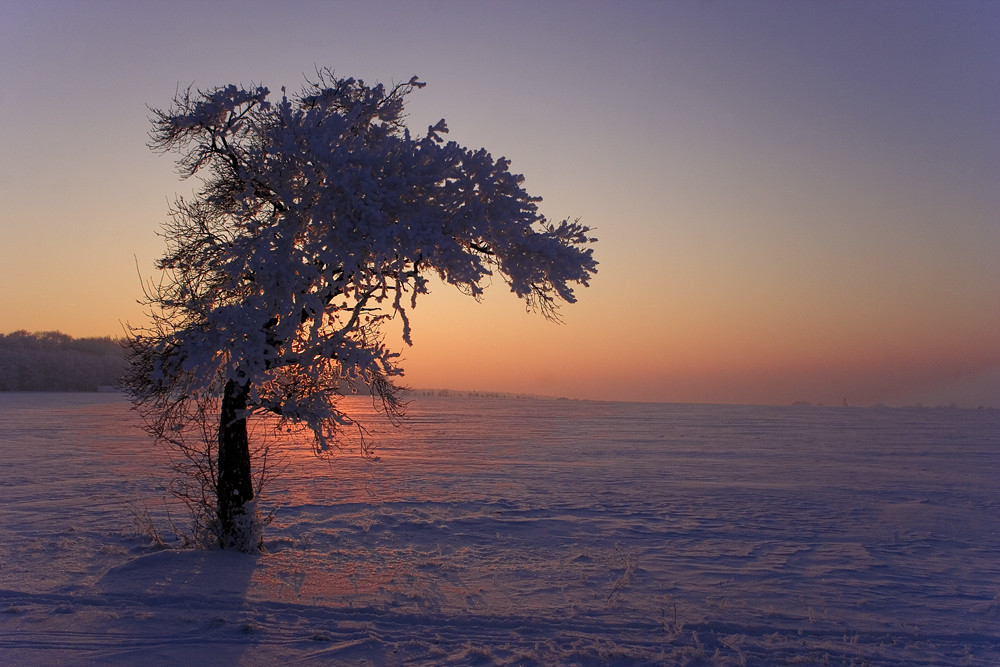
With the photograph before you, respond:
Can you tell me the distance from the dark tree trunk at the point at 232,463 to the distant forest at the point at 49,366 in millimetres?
103797

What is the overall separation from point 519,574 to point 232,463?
4988 mm

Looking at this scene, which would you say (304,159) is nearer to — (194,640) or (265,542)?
(194,640)

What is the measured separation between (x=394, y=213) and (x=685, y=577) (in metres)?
7.23

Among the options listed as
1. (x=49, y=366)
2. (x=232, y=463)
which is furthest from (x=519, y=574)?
(x=49, y=366)

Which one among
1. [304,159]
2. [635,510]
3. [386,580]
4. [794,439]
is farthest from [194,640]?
[794,439]

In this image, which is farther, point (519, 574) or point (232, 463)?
point (232, 463)

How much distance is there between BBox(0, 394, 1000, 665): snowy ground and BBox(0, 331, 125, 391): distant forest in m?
99.9

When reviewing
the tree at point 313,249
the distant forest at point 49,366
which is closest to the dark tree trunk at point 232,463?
the tree at point 313,249

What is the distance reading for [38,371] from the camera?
382 feet

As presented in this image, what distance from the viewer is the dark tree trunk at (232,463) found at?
33.2ft

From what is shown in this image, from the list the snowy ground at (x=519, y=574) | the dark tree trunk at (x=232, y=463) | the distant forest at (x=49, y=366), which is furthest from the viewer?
the distant forest at (x=49, y=366)

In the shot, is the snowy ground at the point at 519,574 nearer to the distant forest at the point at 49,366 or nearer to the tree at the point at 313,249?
the tree at the point at 313,249

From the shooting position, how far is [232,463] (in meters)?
10.4

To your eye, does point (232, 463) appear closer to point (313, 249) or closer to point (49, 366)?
point (313, 249)
